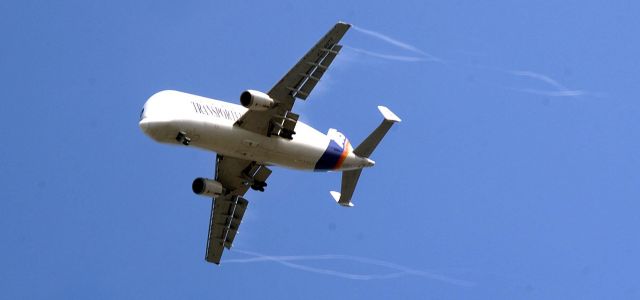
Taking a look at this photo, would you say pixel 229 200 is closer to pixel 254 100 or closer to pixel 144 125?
pixel 254 100

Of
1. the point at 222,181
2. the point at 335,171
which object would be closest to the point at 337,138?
the point at 335,171

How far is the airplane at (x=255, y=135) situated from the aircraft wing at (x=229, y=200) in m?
0.06

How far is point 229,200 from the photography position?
87875 mm

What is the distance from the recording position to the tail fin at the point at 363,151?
85.8 meters

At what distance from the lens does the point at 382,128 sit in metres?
86.2

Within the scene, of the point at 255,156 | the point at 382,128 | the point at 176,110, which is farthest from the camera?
the point at 382,128

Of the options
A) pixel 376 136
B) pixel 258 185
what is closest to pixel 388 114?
pixel 376 136

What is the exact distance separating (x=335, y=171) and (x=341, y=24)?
1289 centimetres

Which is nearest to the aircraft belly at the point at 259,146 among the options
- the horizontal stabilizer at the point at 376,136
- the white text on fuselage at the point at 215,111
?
the white text on fuselage at the point at 215,111

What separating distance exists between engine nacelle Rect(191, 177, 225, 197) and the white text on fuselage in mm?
6613

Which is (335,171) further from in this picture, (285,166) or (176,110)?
(176,110)

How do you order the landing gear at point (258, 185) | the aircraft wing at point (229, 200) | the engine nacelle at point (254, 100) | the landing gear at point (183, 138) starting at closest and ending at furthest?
the landing gear at point (183, 138) → the engine nacelle at point (254, 100) → the aircraft wing at point (229, 200) → the landing gear at point (258, 185)

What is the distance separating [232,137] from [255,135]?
170 centimetres

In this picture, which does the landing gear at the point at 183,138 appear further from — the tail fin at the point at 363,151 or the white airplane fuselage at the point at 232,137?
the tail fin at the point at 363,151
